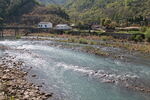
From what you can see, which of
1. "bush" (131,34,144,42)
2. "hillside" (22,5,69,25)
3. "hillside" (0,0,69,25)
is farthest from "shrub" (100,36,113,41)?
"hillside" (0,0,69,25)

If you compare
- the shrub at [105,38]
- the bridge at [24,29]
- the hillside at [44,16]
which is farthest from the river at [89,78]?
the hillside at [44,16]

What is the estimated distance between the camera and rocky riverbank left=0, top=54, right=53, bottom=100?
77.2 ft

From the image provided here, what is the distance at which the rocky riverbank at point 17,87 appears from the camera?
23.5 metres

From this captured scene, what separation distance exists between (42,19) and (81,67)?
4371 inches

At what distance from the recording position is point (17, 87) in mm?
26578

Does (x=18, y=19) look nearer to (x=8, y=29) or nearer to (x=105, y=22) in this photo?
(x=8, y=29)

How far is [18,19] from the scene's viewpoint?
5782 inches

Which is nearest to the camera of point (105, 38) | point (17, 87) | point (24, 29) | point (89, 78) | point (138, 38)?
point (17, 87)

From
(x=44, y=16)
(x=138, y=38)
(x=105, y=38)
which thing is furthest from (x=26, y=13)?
(x=138, y=38)

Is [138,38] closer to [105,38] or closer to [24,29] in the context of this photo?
[105,38]

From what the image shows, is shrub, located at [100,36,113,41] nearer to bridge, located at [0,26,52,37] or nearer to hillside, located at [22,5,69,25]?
bridge, located at [0,26,52,37]

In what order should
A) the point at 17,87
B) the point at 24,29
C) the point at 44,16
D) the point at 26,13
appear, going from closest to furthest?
the point at 17,87, the point at 24,29, the point at 44,16, the point at 26,13

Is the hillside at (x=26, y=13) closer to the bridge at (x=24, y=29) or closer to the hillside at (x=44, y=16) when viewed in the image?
the hillside at (x=44, y=16)

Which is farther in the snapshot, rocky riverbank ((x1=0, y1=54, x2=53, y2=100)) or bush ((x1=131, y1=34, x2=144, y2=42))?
bush ((x1=131, y1=34, x2=144, y2=42))
